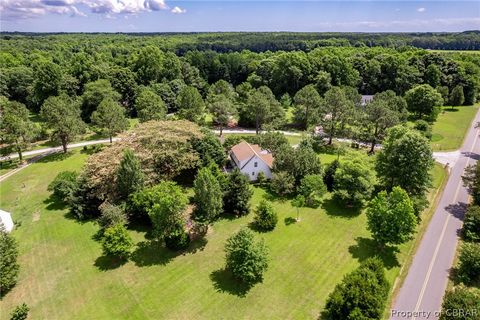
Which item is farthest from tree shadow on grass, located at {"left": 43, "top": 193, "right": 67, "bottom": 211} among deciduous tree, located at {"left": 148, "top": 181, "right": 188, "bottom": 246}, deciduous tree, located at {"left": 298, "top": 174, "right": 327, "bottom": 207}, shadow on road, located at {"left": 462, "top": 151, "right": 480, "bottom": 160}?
shadow on road, located at {"left": 462, "top": 151, "right": 480, "bottom": 160}

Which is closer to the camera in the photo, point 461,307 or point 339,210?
point 461,307

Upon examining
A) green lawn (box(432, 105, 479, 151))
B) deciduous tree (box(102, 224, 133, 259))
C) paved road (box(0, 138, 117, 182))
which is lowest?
paved road (box(0, 138, 117, 182))

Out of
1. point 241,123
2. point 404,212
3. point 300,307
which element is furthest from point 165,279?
point 241,123

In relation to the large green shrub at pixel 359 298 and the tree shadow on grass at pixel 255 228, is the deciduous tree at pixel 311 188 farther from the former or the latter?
the large green shrub at pixel 359 298

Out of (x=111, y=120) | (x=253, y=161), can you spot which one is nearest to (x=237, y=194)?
(x=253, y=161)

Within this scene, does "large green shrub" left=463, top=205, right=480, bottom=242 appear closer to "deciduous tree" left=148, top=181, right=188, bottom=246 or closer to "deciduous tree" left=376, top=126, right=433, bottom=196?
"deciduous tree" left=376, top=126, right=433, bottom=196

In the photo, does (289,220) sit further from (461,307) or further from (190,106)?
(190,106)

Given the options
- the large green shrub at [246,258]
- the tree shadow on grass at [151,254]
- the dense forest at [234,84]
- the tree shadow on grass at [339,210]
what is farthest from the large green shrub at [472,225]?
the tree shadow on grass at [151,254]
